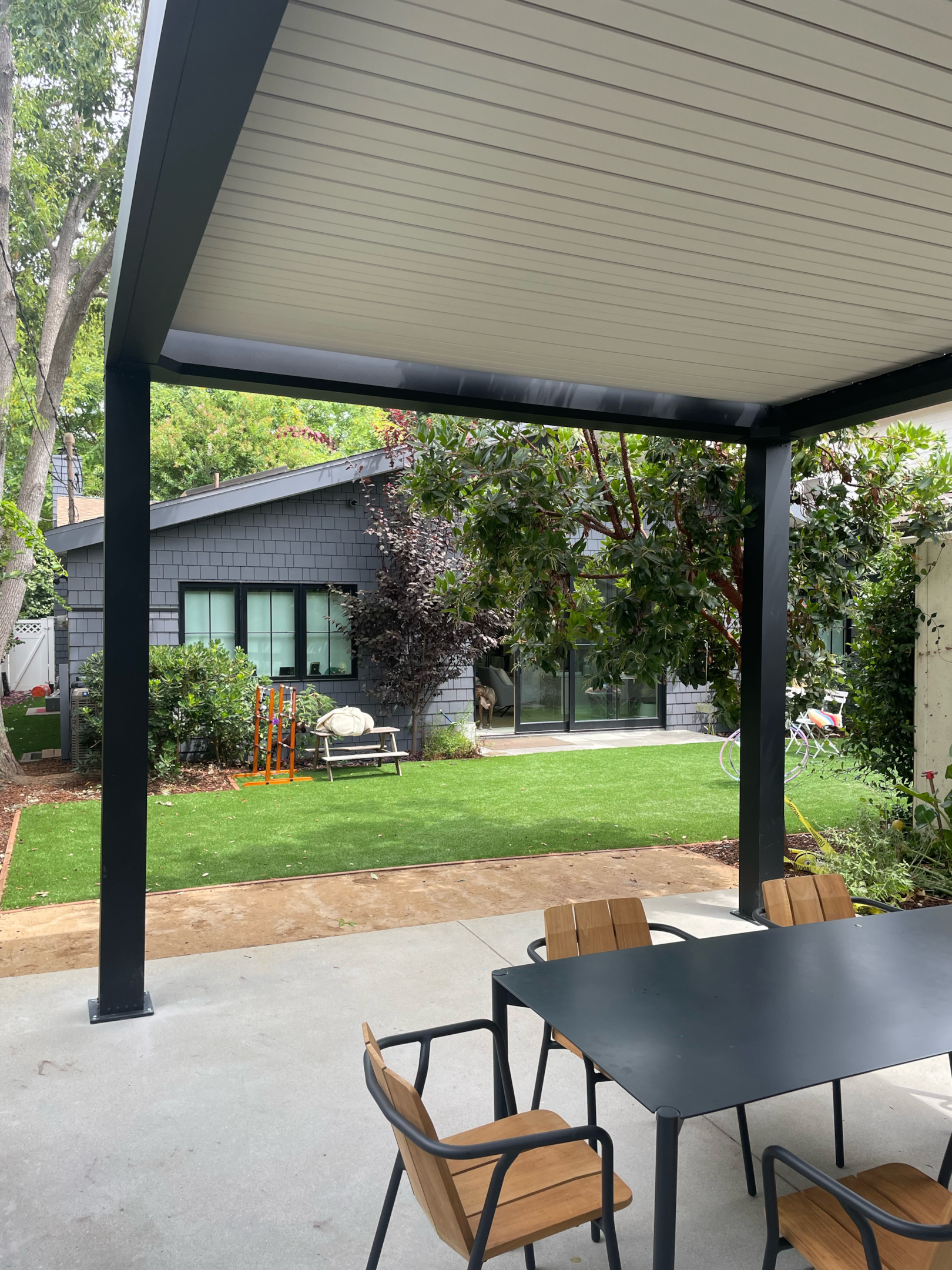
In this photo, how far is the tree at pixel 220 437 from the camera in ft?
91.6

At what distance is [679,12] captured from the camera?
1.89 metres

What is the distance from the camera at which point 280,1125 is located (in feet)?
10.1

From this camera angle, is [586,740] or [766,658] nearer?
[766,658]

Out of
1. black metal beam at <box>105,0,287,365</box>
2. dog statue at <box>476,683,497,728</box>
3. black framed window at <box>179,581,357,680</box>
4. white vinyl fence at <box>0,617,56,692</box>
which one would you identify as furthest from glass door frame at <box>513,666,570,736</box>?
white vinyl fence at <box>0,617,56,692</box>

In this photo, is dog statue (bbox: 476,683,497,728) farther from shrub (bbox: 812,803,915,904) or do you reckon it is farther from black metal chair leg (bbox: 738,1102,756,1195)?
black metal chair leg (bbox: 738,1102,756,1195)

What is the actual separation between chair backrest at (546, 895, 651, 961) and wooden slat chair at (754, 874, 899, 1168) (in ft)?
1.46

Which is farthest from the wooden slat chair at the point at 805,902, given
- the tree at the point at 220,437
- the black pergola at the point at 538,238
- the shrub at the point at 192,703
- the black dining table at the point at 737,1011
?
the tree at the point at 220,437

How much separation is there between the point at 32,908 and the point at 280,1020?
2464 mm

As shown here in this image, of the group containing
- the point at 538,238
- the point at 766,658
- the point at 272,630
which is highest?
the point at 538,238

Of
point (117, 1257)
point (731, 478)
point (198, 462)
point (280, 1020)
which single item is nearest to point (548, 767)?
point (731, 478)

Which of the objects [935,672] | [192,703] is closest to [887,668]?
[935,672]

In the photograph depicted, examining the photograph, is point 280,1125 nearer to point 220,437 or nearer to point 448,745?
point 448,745

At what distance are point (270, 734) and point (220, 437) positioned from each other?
20620mm

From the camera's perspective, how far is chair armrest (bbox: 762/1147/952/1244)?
152cm
